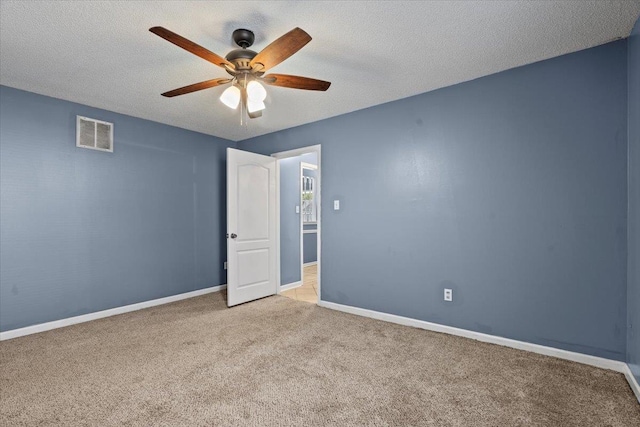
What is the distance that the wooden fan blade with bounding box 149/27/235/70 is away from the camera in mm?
1554

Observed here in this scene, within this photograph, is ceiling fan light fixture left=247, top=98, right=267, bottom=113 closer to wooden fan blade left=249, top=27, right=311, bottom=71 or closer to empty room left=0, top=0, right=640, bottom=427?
empty room left=0, top=0, right=640, bottom=427

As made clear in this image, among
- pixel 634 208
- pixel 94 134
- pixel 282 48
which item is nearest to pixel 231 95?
pixel 282 48

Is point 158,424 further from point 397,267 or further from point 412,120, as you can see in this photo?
point 412,120

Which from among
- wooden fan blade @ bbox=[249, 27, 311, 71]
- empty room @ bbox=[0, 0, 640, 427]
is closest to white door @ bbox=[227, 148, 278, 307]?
empty room @ bbox=[0, 0, 640, 427]

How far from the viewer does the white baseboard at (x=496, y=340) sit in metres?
2.27

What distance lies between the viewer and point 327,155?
3.91 metres

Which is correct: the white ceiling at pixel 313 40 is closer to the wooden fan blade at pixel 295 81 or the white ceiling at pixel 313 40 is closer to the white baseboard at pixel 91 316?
the wooden fan blade at pixel 295 81

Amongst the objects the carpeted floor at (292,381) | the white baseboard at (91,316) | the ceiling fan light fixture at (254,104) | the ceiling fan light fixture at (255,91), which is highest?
the ceiling fan light fixture at (255,91)

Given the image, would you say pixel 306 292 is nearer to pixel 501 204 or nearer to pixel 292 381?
pixel 292 381

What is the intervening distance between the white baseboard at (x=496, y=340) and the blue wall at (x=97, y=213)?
235 cm

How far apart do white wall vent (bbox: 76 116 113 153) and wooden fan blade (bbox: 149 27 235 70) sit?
7.91 feet

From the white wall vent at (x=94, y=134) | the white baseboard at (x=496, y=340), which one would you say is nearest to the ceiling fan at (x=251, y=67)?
→ the white wall vent at (x=94, y=134)

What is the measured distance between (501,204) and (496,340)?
1195 mm

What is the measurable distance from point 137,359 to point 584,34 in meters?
4.11
